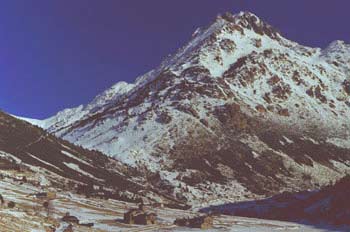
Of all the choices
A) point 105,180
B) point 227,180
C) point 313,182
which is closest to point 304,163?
point 313,182

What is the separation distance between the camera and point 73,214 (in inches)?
2810

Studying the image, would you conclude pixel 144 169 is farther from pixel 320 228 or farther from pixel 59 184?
pixel 320 228

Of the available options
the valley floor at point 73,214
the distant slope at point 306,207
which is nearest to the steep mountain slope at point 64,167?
the valley floor at point 73,214

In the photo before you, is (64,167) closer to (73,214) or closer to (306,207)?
(306,207)

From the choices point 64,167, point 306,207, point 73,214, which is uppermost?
point 64,167

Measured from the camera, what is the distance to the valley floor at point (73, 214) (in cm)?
5853

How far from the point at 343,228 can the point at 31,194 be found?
39.6m

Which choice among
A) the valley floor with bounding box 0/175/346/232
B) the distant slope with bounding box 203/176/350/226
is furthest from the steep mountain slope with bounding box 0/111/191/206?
the distant slope with bounding box 203/176/350/226

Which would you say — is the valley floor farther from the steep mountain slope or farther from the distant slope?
the distant slope

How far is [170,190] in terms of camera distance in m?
151

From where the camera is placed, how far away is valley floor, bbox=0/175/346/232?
5853cm

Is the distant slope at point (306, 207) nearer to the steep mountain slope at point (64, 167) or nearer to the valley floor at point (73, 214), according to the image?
the valley floor at point (73, 214)

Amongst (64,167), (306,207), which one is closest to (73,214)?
(306,207)

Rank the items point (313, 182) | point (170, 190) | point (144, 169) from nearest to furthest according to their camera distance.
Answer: point (170, 190), point (144, 169), point (313, 182)
